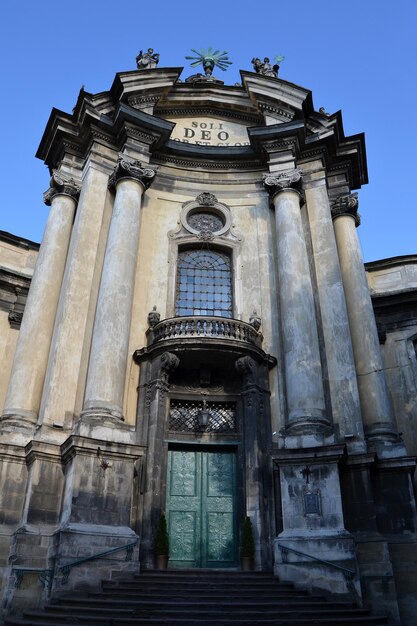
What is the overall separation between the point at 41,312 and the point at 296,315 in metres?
7.30

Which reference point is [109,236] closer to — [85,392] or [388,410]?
[85,392]

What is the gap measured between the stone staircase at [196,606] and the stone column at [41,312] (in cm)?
515

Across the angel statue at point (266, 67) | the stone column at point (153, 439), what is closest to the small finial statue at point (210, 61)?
the angel statue at point (266, 67)

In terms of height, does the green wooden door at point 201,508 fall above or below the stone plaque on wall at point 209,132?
below

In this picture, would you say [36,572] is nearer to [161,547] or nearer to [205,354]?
[161,547]

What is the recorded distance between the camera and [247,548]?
44.2 ft

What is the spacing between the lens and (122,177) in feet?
59.9

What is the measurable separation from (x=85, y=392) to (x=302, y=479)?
231 inches

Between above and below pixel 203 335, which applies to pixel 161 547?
below

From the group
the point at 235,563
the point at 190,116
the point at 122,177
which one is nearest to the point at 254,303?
the point at 122,177

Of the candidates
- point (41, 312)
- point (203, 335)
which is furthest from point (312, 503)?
point (41, 312)

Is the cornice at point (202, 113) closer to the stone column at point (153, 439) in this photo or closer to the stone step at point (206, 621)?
the stone column at point (153, 439)

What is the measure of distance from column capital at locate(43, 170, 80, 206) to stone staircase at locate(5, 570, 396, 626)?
12.0 m

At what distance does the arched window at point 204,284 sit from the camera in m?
18.1
